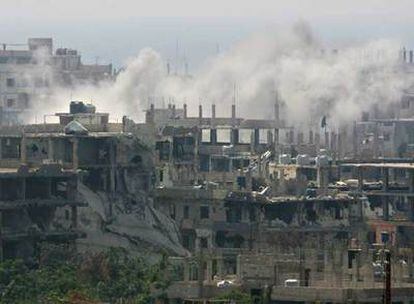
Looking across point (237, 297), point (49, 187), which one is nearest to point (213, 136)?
point (49, 187)

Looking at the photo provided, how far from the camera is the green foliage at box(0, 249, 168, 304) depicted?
51.7 meters

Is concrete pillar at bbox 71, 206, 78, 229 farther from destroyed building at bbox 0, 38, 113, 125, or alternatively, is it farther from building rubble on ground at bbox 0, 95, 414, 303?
destroyed building at bbox 0, 38, 113, 125

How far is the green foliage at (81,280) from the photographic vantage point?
51656 millimetres

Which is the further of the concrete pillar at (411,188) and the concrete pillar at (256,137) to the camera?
the concrete pillar at (256,137)

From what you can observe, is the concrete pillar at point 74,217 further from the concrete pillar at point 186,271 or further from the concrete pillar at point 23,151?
the concrete pillar at point 186,271

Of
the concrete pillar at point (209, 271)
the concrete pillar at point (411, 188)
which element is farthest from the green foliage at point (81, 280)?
the concrete pillar at point (411, 188)

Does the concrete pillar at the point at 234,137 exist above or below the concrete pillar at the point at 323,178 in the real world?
above

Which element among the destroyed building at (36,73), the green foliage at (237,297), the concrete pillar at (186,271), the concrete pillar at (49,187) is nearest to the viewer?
the green foliage at (237,297)

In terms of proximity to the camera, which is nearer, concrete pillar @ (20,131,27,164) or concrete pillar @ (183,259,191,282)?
concrete pillar @ (183,259,191,282)

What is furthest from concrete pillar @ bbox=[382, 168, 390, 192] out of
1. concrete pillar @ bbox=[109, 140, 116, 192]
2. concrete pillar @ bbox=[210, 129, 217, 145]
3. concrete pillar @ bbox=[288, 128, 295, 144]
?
concrete pillar @ bbox=[288, 128, 295, 144]

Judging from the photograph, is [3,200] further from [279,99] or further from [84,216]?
[279,99]

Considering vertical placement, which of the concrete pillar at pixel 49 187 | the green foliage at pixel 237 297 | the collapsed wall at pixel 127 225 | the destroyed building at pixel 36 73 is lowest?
the green foliage at pixel 237 297

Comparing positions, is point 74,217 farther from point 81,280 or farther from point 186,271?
point 186,271

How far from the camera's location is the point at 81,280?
178ft
